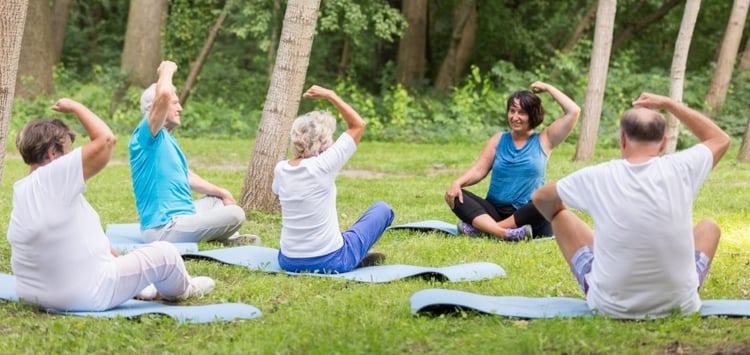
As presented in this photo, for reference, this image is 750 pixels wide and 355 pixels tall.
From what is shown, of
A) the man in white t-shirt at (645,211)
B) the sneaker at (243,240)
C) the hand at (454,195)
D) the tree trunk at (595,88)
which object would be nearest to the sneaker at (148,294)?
the sneaker at (243,240)

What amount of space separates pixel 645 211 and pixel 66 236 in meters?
3.10

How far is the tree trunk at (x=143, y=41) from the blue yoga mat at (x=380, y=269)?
15.5 metres

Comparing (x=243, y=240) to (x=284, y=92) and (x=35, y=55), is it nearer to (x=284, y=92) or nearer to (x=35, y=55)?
(x=284, y=92)

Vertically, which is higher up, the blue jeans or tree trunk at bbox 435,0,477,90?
tree trunk at bbox 435,0,477,90

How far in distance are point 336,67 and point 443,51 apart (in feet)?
9.17

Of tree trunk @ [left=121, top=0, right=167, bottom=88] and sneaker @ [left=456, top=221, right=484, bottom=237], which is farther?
tree trunk @ [left=121, top=0, right=167, bottom=88]

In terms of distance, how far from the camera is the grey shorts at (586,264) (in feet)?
19.5

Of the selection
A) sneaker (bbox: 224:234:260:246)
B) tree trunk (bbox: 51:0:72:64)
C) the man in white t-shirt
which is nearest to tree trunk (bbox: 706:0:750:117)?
sneaker (bbox: 224:234:260:246)

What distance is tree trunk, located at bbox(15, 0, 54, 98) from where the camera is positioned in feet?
74.0

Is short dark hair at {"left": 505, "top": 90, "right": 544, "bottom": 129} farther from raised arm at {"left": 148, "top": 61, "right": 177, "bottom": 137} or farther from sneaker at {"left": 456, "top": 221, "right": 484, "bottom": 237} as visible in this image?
raised arm at {"left": 148, "top": 61, "right": 177, "bottom": 137}

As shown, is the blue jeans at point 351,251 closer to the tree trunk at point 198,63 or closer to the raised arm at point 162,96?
the raised arm at point 162,96

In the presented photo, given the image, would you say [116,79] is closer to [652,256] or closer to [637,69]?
[637,69]

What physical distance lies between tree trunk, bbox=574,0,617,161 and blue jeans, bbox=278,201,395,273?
9132 mm

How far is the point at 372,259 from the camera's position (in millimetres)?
Answer: 7887
